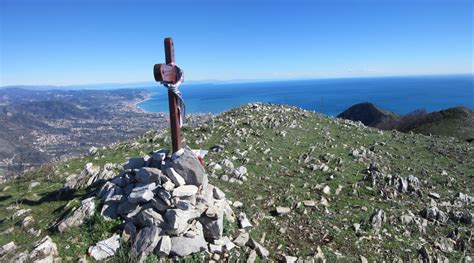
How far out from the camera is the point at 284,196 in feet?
41.7

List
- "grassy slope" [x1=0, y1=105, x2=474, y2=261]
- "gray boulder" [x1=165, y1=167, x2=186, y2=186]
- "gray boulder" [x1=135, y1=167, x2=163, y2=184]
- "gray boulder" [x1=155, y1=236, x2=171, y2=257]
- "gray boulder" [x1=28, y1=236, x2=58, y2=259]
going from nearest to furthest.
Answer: "gray boulder" [x1=28, y1=236, x2=58, y2=259]
"gray boulder" [x1=155, y1=236, x2=171, y2=257]
"gray boulder" [x1=165, y1=167, x2=186, y2=186]
"gray boulder" [x1=135, y1=167, x2=163, y2=184]
"grassy slope" [x1=0, y1=105, x2=474, y2=261]

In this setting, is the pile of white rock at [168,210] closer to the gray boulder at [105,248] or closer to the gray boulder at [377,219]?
the gray boulder at [105,248]

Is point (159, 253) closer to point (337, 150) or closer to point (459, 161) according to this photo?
point (337, 150)

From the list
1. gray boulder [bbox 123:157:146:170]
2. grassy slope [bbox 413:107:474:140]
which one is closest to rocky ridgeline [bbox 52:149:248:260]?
gray boulder [bbox 123:157:146:170]

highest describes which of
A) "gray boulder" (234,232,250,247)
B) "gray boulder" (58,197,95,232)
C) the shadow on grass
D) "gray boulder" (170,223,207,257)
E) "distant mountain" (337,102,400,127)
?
"gray boulder" (58,197,95,232)

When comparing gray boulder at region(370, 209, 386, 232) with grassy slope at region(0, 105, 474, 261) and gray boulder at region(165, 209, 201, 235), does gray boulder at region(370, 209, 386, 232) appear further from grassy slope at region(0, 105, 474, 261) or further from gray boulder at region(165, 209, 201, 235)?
gray boulder at region(165, 209, 201, 235)

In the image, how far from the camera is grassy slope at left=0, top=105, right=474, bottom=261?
10.1 metres

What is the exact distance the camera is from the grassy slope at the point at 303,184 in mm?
10148

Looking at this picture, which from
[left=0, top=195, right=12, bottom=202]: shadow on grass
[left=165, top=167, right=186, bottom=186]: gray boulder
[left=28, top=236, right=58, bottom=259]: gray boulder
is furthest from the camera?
[left=0, top=195, right=12, bottom=202]: shadow on grass

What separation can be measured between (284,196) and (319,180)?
2.69 meters

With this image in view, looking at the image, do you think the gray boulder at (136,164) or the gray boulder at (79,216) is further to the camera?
the gray boulder at (136,164)

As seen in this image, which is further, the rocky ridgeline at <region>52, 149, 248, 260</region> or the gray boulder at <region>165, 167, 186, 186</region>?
the gray boulder at <region>165, 167, 186, 186</region>

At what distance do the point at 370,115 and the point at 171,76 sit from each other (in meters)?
73.5

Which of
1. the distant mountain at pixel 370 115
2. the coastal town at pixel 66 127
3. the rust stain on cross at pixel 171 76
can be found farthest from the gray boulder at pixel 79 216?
the distant mountain at pixel 370 115
